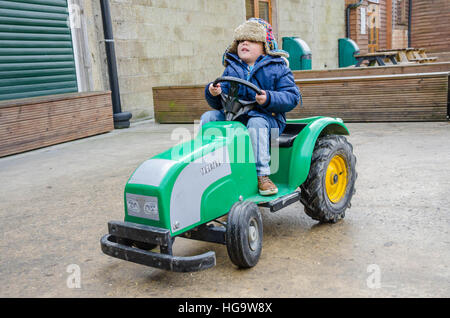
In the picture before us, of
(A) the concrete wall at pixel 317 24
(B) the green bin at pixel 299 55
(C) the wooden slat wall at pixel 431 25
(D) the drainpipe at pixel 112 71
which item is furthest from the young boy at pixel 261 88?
(C) the wooden slat wall at pixel 431 25

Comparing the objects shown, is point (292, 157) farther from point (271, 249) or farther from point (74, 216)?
point (74, 216)

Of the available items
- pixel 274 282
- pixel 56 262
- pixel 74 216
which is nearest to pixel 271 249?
pixel 274 282

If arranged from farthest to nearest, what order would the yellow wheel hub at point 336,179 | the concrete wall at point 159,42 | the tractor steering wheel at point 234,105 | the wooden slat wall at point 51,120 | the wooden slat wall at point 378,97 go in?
the concrete wall at point 159,42 → the wooden slat wall at point 378,97 → the wooden slat wall at point 51,120 → the yellow wheel hub at point 336,179 → the tractor steering wheel at point 234,105

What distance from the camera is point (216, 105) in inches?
125

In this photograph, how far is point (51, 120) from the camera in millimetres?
6777

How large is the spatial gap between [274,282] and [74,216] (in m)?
1.94

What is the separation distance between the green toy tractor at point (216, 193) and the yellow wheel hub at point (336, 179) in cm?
11

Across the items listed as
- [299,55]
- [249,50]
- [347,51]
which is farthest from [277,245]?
[347,51]

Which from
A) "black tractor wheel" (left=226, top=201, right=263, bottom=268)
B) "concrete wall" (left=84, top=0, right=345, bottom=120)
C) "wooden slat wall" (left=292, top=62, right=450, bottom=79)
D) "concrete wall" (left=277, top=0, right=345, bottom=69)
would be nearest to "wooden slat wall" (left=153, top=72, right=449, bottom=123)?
"wooden slat wall" (left=292, top=62, right=450, bottom=79)

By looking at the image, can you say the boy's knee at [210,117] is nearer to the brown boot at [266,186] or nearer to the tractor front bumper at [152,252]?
the brown boot at [266,186]

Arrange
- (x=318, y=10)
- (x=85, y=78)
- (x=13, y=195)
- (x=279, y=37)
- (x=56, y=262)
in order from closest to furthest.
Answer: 1. (x=56, y=262)
2. (x=13, y=195)
3. (x=85, y=78)
4. (x=279, y=37)
5. (x=318, y=10)

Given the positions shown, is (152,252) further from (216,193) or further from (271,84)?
(271,84)

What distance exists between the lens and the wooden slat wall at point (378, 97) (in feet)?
21.8

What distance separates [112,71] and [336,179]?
5848 millimetres
